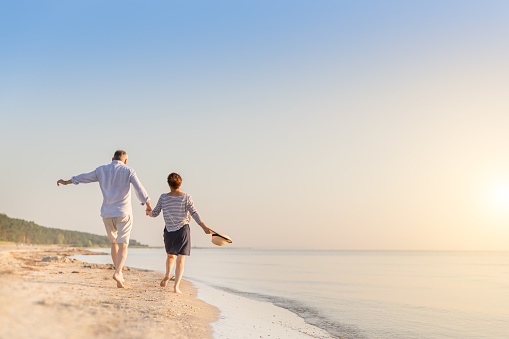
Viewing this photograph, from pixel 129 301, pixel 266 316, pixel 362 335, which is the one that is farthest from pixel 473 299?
pixel 129 301

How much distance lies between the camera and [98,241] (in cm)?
16425

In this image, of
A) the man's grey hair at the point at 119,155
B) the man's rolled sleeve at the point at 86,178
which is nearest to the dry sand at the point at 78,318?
the man's rolled sleeve at the point at 86,178

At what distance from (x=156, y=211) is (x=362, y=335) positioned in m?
5.54

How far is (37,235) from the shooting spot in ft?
370

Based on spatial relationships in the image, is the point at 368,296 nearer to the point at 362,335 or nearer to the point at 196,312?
the point at 362,335

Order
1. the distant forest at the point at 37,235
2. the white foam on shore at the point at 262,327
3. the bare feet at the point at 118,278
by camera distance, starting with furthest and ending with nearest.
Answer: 1. the distant forest at the point at 37,235
2. the bare feet at the point at 118,278
3. the white foam on shore at the point at 262,327

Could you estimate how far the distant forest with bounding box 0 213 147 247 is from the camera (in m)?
93.9

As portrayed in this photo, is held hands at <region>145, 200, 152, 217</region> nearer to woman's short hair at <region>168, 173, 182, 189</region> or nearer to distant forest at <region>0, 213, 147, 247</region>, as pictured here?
woman's short hair at <region>168, 173, 182, 189</region>

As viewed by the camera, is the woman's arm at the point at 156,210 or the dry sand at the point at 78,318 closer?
the dry sand at the point at 78,318

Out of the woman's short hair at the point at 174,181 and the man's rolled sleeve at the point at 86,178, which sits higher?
the woman's short hair at the point at 174,181

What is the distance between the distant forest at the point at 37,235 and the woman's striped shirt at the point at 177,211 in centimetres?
9979

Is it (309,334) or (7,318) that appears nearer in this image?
(7,318)

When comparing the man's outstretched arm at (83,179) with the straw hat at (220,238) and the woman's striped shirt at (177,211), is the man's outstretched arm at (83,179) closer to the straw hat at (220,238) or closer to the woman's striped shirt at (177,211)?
the woman's striped shirt at (177,211)

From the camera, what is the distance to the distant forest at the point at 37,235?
93938mm
